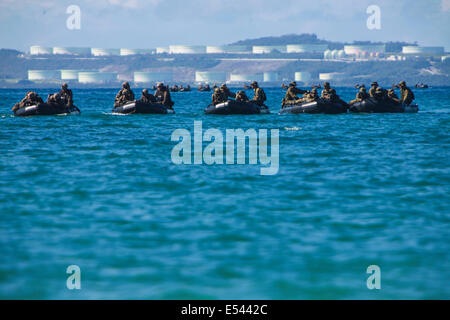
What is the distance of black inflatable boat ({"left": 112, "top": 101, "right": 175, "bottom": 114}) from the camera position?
160 ft

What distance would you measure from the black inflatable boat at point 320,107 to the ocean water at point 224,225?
800 inches

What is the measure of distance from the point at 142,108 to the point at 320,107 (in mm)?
11123

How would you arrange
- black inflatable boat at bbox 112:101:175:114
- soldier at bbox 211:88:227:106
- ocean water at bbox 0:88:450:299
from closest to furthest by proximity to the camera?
ocean water at bbox 0:88:450:299, black inflatable boat at bbox 112:101:175:114, soldier at bbox 211:88:227:106

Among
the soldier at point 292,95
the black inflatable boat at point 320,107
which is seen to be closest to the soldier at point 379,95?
the black inflatable boat at point 320,107

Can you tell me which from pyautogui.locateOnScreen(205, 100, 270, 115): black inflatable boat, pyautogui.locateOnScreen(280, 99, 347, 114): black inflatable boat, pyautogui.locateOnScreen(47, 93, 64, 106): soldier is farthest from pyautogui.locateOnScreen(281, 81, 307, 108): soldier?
pyautogui.locateOnScreen(47, 93, 64, 106): soldier

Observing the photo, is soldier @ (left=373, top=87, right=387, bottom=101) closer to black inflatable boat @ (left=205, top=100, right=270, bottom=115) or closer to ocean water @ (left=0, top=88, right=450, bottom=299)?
black inflatable boat @ (left=205, top=100, right=270, bottom=115)

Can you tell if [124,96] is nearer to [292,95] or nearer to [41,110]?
[41,110]

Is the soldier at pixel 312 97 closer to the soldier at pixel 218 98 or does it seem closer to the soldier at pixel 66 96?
the soldier at pixel 218 98

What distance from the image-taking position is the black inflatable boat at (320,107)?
49594 mm

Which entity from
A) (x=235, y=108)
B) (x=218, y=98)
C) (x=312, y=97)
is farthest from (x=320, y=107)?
(x=218, y=98)

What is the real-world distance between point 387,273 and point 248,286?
94.2 inches

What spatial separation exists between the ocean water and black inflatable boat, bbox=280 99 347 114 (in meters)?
20.3

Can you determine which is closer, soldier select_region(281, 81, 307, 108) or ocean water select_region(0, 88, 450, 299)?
ocean water select_region(0, 88, 450, 299)
